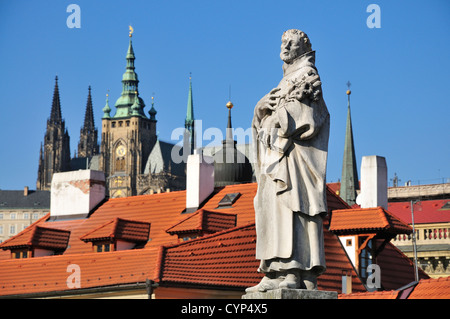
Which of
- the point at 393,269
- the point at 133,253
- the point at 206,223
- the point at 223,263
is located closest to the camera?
the point at 223,263

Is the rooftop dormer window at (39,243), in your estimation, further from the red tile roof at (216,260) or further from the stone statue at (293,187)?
the stone statue at (293,187)

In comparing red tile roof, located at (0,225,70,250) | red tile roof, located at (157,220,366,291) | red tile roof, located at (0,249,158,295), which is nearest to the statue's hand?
red tile roof, located at (157,220,366,291)

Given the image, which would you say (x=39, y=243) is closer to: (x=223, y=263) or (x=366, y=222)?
(x=223, y=263)

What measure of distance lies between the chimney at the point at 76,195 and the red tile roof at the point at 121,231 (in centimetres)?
502

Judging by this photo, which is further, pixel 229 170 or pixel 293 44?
pixel 229 170

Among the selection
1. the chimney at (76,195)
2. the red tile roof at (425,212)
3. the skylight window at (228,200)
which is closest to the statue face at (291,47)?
the skylight window at (228,200)

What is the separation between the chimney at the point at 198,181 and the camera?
140 ft

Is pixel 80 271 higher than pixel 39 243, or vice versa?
pixel 39 243

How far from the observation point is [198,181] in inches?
1690

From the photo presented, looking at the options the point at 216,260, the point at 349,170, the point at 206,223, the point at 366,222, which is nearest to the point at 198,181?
the point at 206,223

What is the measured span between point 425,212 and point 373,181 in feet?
161
